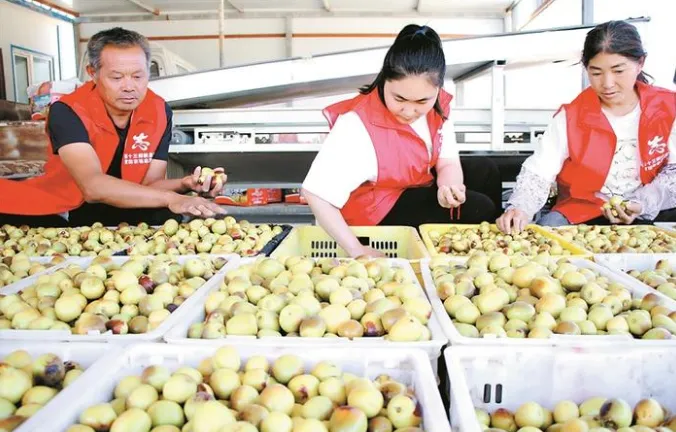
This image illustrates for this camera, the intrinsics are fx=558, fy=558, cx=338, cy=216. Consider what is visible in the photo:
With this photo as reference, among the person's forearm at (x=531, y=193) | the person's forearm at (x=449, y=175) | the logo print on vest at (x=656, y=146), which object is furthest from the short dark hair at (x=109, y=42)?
the logo print on vest at (x=656, y=146)

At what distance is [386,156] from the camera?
2246 mm

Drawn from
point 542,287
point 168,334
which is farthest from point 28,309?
point 542,287

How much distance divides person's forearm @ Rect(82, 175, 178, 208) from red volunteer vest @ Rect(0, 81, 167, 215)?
28cm

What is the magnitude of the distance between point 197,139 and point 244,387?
2.90m

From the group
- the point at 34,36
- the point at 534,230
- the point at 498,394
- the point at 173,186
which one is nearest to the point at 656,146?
the point at 534,230

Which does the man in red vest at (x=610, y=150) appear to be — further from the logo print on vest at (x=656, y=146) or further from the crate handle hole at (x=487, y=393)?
the crate handle hole at (x=487, y=393)

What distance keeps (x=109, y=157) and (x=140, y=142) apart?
162 mm

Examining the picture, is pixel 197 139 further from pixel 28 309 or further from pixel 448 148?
pixel 28 309

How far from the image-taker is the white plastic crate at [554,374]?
98cm

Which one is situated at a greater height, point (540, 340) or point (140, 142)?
point (140, 142)

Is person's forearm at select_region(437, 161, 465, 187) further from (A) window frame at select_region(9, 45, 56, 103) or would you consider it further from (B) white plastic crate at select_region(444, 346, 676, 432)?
(A) window frame at select_region(9, 45, 56, 103)

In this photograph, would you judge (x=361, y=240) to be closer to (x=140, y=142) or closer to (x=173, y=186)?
(x=173, y=186)

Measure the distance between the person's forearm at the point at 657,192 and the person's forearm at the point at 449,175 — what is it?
2.73ft

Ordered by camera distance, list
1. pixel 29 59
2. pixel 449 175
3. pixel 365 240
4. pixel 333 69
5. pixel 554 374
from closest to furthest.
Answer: pixel 554 374 < pixel 365 240 < pixel 449 175 < pixel 333 69 < pixel 29 59
